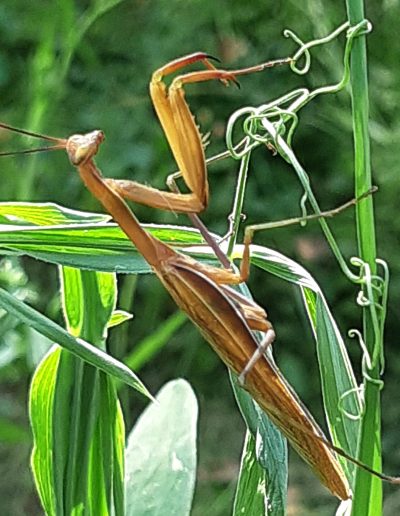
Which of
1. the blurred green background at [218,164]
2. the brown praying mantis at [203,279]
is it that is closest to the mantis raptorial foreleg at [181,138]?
the brown praying mantis at [203,279]

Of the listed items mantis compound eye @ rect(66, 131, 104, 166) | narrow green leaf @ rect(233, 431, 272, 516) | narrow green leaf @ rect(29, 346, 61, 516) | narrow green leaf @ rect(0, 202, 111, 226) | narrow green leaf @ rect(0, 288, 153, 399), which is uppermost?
mantis compound eye @ rect(66, 131, 104, 166)

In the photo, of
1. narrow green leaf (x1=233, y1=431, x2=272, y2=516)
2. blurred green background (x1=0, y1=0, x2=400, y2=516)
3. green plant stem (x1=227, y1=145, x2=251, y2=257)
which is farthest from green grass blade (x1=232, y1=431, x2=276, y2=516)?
blurred green background (x1=0, y1=0, x2=400, y2=516)

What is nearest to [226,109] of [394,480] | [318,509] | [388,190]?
[388,190]

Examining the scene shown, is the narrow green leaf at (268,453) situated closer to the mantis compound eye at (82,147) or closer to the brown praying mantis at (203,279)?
the brown praying mantis at (203,279)

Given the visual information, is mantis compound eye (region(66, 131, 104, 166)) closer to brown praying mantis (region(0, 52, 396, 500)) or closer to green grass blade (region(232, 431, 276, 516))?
brown praying mantis (region(0, 52, 396, 500))

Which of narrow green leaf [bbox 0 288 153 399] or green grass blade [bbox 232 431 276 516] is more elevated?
narrow green leaf [bbox 0 288 153 399]

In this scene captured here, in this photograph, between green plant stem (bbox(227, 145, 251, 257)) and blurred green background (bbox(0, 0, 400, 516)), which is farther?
blurred green background (bbox(0, 0, 400, 516))

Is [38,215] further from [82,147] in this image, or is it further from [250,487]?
[250,487]
